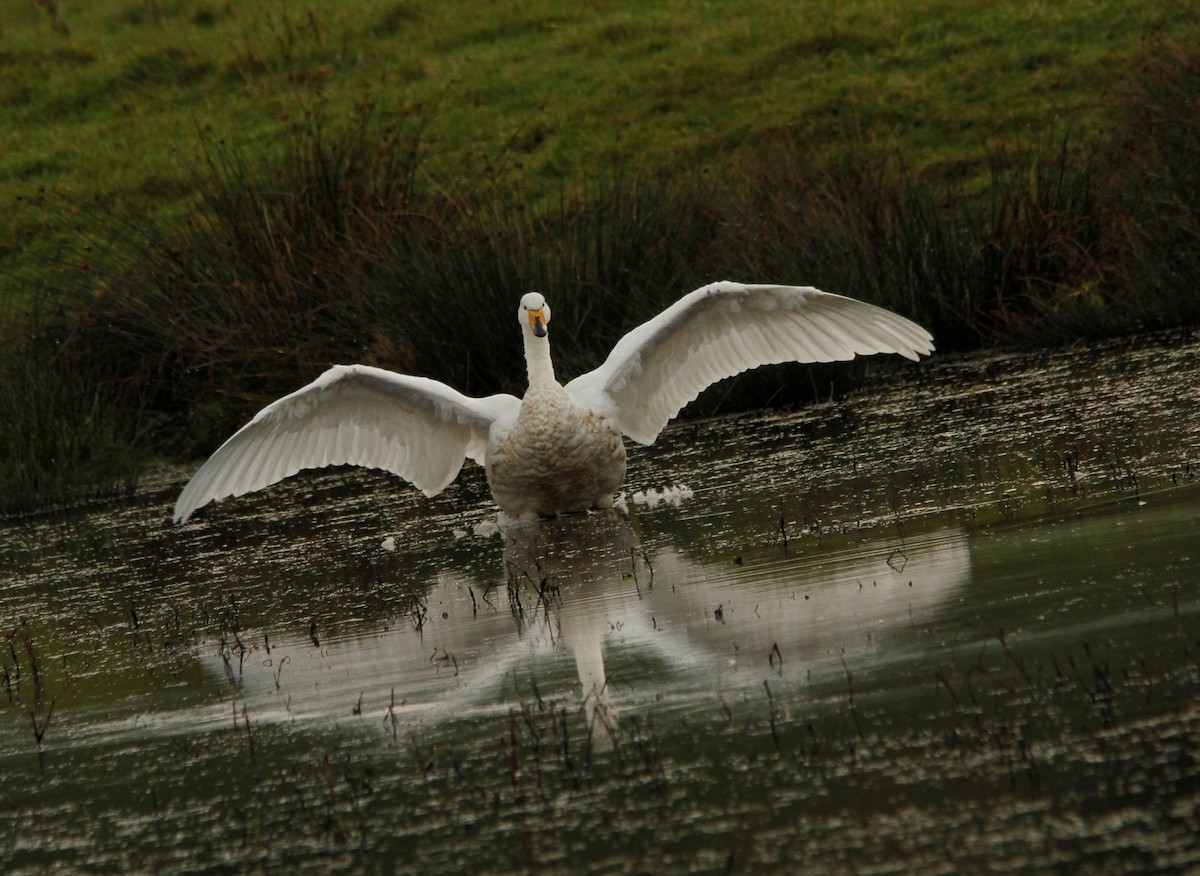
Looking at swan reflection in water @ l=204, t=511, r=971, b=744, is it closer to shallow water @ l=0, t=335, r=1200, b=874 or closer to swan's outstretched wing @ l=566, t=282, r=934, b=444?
shallow water @ l=0, t=335, r=1200, b=874

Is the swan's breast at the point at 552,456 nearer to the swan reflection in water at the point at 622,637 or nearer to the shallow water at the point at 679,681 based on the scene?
the shallow water at the point at 679,681

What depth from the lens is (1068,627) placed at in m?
4.93

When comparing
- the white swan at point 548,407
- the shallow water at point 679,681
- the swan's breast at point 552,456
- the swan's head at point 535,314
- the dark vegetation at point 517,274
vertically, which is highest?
the dark vegetation at point 517,274

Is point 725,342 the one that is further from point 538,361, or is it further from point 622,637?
point 622,637

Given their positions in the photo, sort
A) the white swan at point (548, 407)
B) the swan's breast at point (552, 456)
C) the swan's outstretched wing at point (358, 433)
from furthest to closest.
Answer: the swan's outstretched wing at point (358, 433)
the white swan at point (548, 407)
the swan's breast at point (552, 456)

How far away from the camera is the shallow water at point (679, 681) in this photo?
383cm

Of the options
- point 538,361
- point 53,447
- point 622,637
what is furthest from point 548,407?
point 53,447

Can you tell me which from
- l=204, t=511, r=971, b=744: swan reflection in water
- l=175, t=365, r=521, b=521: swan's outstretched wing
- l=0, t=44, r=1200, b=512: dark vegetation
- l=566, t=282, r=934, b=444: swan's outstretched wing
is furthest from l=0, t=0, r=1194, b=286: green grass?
l=204, t=511, r=971, b=744: swan reflection in water

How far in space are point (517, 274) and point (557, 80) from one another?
941 centimetres

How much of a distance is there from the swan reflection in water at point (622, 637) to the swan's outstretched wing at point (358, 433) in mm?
1911

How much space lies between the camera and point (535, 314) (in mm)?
8891

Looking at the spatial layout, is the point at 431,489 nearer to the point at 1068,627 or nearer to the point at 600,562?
the point at 600,562

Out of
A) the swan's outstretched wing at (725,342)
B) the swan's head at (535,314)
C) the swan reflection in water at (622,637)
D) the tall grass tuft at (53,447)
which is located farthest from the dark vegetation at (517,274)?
the swan reflection in water at (622,637)

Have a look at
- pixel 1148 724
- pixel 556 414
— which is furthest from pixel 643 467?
pixel 1148 724
